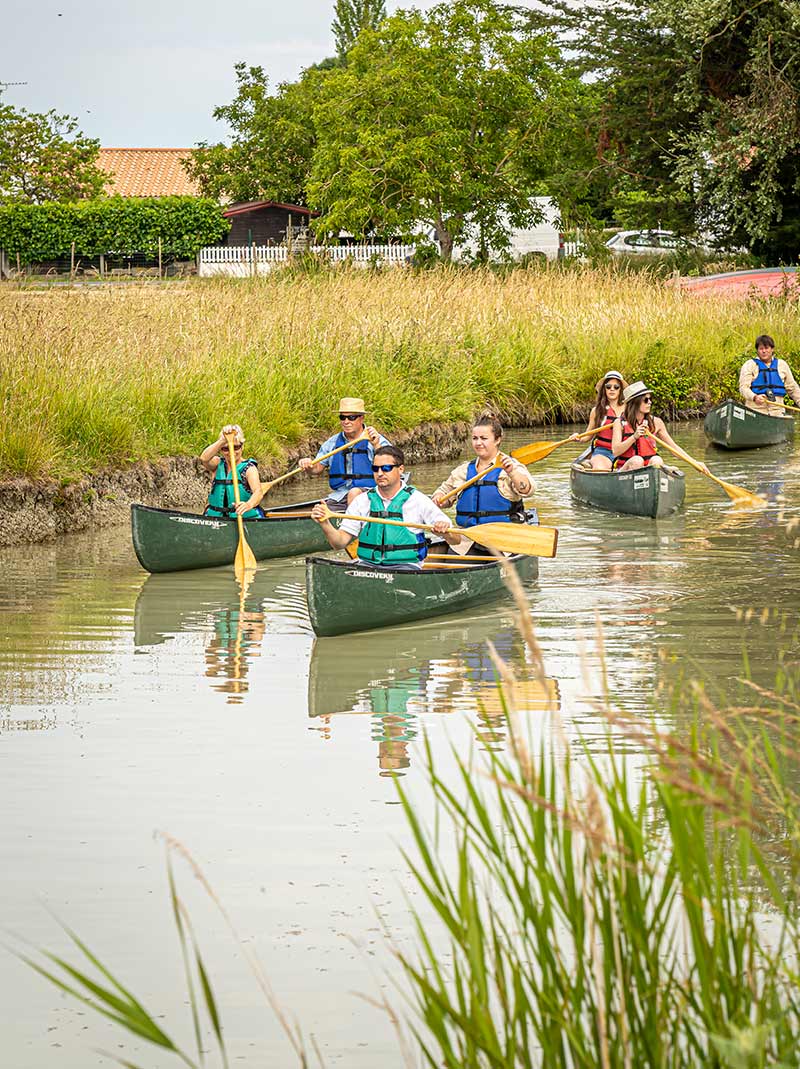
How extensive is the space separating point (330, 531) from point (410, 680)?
1.56 m

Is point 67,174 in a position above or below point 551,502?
above

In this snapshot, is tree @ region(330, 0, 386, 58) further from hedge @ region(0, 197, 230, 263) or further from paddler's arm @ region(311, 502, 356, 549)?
paddler's arm @ region(311, 502, 356, 549)

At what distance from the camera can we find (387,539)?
31.7 ft

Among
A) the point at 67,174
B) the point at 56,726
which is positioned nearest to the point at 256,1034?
the point at 56,726

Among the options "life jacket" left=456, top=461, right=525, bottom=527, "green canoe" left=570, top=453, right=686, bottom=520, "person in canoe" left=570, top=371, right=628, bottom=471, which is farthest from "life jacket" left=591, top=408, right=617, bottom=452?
"life jacket" left=456, top=461, right=525, bottom=527

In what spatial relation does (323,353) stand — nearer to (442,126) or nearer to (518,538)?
(518,538)

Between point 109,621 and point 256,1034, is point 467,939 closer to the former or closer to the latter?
point 256,1034

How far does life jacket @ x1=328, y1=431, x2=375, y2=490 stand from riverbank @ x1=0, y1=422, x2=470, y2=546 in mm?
1603

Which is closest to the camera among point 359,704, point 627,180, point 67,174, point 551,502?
point 359,704

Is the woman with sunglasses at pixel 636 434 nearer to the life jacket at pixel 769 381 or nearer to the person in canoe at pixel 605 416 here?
the person in canoe at pixel 605 416

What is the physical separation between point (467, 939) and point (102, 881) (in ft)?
9.45

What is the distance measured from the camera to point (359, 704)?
311 inches

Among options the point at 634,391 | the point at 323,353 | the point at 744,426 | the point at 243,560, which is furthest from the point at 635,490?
the point at 323,353

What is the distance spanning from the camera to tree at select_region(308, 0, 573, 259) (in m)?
32.4
